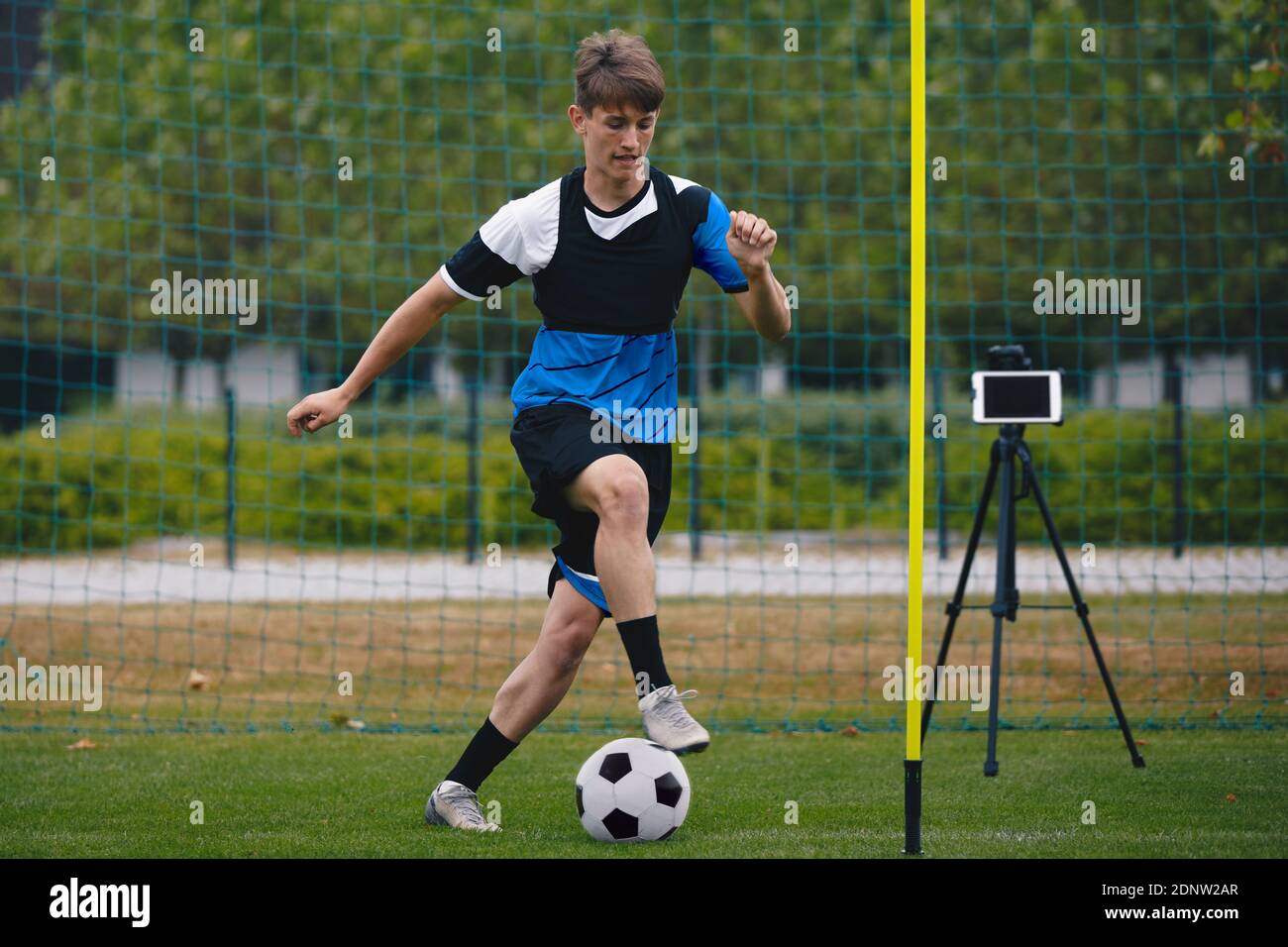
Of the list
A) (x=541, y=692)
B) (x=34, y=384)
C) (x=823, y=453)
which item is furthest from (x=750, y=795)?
(x=34, y=384)

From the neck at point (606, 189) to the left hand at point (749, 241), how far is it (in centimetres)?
50

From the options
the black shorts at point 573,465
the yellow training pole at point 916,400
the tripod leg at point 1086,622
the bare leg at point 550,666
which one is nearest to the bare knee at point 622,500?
the black shorts at point 573,465

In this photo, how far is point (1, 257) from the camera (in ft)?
62.3

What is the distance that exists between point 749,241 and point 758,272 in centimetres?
13

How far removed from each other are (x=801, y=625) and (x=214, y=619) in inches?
157

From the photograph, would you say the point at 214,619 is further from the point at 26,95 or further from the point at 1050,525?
the point at 26,95

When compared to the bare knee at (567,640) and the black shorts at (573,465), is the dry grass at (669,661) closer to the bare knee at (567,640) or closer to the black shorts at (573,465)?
the bare knee at (567,640)

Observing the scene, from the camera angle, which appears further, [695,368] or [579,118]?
[695,368]

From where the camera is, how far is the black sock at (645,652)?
165 inches

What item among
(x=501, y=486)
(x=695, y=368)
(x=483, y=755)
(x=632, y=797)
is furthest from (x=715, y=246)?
(x=501, y=486)

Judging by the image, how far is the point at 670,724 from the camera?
4.09m

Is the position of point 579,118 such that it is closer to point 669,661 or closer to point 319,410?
point 319,410

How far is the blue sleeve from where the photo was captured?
467 centimetres

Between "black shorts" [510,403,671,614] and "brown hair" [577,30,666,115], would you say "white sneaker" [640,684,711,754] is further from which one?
"brown hair" [577,30,666,115]
